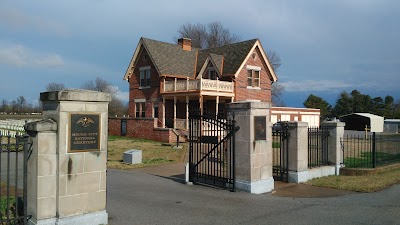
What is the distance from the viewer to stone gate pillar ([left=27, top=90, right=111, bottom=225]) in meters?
6.36

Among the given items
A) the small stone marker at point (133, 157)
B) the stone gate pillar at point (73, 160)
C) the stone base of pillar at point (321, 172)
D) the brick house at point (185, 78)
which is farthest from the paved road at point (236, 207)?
the brick house at point (185, 78)

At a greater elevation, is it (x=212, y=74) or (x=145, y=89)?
(x=212, y=74)

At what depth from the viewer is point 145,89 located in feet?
119

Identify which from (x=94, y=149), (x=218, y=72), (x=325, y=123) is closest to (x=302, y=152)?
(x=325, y=123)

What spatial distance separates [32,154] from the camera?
636 centimetres

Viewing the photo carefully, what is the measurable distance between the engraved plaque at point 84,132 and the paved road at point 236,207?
165cm

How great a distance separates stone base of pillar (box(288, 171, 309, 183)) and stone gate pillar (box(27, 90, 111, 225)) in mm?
7054

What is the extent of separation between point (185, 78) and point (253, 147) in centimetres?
2503

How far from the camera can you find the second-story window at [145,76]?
36.0 metres

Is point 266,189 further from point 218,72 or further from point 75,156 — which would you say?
point 218,72

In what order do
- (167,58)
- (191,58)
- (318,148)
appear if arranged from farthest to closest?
(191,58), (167,58), (318,148)

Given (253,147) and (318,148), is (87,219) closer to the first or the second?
(253,147)

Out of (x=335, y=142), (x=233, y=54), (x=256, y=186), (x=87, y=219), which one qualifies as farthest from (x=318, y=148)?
(x=233, y=54)

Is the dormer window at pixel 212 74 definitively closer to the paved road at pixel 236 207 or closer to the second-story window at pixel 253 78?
the second-story window at pixel 253 78
